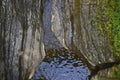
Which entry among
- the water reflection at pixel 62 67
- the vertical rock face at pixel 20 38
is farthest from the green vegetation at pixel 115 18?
the vertical rock face at pixel 20 38

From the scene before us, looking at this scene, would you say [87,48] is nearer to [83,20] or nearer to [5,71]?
[83,20]

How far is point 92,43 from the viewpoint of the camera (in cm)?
346

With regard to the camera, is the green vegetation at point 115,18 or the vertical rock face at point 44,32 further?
the green vegetation at point 115,18

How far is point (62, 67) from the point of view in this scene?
10.9 feet

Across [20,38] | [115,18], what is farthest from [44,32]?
[115,18]

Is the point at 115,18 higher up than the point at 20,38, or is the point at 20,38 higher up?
the point at 115,18

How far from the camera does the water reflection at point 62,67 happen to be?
3.30 m

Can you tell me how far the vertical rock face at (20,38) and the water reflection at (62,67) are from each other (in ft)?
0.28

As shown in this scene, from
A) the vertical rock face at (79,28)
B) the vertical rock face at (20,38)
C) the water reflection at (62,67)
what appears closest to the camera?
the vertical rock face at (20,38)

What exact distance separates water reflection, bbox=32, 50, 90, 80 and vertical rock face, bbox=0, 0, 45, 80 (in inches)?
3.4

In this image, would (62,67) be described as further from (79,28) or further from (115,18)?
(115,18)

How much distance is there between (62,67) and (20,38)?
49cm

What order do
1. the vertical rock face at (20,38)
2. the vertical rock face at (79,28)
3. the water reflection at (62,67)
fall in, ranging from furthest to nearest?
the vertical rock face at (79,28) < the water reflection at (62,67) < the vertical rock face at (20,38)

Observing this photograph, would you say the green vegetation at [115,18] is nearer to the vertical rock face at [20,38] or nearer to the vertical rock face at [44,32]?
the vertical rock face at [44,32]
